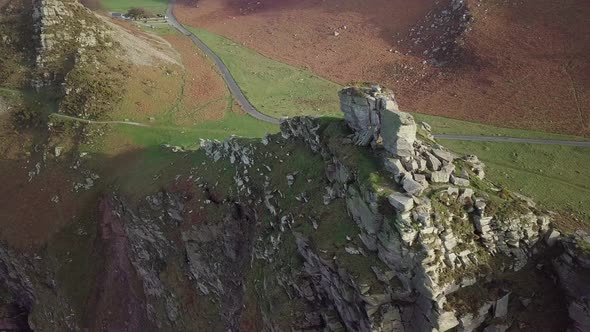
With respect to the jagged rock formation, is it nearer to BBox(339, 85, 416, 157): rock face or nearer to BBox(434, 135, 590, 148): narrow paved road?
BBox(339, 85, 416, 157): rock face

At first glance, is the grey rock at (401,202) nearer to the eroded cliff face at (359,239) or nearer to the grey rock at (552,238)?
the eroded cliff face at (359,239)

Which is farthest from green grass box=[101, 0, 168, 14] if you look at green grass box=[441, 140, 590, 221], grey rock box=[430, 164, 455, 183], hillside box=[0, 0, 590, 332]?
grey rock box=[430, 164, 455, 183]

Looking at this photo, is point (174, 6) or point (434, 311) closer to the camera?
point (434, 311)

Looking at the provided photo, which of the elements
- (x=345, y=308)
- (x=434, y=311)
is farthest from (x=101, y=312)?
(x=434, y=311)

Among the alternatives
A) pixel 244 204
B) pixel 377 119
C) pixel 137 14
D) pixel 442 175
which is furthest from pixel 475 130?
pixel 137 14

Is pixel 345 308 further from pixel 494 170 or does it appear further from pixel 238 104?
pixel 238 104

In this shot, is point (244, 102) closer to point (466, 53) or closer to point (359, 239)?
point (466, 53)
